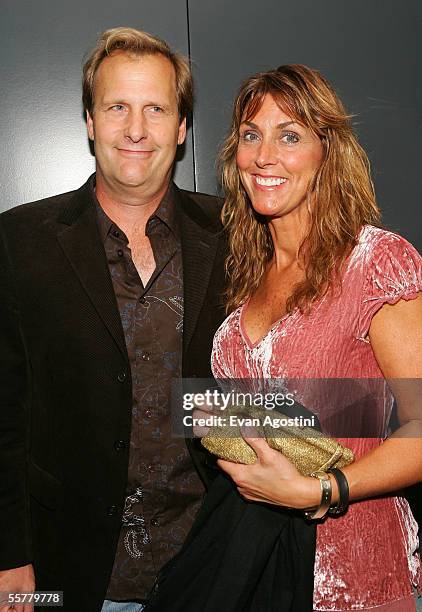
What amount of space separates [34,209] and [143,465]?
2.60 ft

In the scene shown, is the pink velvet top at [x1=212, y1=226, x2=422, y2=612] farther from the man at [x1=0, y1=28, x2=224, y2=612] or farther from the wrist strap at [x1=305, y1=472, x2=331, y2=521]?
the man at [x1=0, y1=28, x2=224, y2=612]

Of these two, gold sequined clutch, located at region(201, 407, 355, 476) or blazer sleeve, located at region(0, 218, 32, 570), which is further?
blazer sleeve, located at region(0, 218, 32, 570)

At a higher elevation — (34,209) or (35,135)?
(35,135)

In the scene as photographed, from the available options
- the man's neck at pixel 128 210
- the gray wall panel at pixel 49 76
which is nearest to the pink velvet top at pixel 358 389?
the man's neck at pixel 128 210

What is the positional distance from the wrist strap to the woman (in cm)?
1

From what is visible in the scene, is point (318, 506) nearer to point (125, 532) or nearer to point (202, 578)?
point (202, 578)

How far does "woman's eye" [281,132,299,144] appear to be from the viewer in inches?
75.2

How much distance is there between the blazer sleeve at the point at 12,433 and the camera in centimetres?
208

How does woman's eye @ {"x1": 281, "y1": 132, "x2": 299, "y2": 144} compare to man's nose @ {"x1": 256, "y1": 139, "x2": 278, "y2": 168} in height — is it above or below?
above

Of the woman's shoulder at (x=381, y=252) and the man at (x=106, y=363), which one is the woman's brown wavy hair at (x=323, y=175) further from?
the man at (x=106, y=363)

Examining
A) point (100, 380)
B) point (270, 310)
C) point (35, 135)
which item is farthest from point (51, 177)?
point (270, 310)

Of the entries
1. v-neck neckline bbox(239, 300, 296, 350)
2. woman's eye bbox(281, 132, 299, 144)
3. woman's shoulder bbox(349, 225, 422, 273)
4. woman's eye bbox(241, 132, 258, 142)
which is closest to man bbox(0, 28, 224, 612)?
v-neck neckline bbox(239, 300, 296, 350)

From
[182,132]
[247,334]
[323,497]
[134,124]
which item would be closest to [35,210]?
[134,124]

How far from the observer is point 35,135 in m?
2.38
